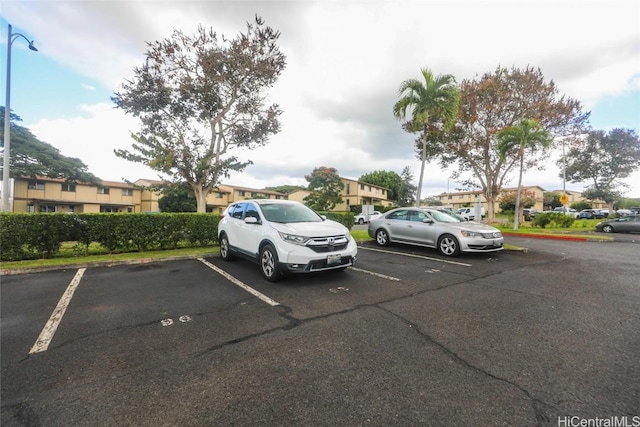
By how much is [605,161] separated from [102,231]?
54.0m

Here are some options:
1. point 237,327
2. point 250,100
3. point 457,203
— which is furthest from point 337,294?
point 457,203

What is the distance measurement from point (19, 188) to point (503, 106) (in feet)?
162

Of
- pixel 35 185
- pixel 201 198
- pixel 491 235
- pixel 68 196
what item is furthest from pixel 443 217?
pixel 35 185

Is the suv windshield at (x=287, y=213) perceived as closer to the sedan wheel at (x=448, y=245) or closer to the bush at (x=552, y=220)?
the sedan wheel at (x=448, y=245)

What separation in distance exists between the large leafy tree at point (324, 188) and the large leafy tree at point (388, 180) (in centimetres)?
3157

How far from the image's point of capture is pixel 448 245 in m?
8.48

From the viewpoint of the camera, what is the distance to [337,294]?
4836 millimetres

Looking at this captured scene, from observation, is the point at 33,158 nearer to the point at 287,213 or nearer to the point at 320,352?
the point at 287,213

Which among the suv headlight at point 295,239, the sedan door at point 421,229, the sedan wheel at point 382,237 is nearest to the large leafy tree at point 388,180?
the sedan wheel at point 382,237

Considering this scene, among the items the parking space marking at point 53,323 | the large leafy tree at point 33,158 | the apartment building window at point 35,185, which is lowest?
the parking space marking at point 53,323

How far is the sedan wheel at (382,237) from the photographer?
1044cm

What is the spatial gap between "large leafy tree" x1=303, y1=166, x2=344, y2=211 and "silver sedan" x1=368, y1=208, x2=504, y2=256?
846 inches

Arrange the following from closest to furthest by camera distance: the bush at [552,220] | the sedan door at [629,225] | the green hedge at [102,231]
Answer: the green hedge at [102,231]
the sedan door at [629,225]
the bush at [552,220]

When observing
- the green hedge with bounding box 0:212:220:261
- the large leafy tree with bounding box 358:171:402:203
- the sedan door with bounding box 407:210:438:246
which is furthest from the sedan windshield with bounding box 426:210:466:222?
the large leafy tree with bounding box 358:171:402:203
